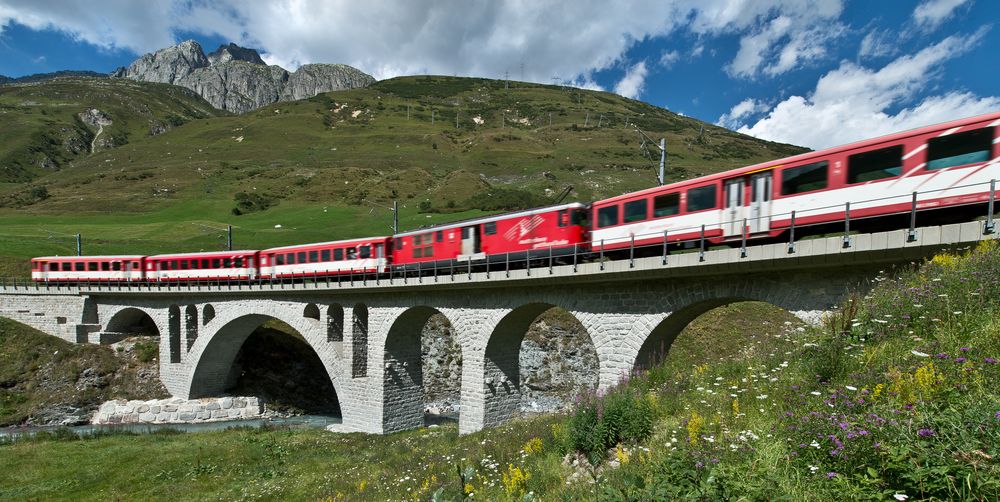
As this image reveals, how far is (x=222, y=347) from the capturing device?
3428cm

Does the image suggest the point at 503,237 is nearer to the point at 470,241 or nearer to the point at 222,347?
the point at 470,241

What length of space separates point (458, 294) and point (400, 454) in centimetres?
649

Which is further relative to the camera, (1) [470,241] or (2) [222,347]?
(2) [222,347]

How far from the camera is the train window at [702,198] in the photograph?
13.7 m

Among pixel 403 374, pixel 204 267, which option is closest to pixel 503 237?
pixel 403 374

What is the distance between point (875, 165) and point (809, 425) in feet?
27.6

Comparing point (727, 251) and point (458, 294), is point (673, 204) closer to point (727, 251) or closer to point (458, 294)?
point (727, 251)

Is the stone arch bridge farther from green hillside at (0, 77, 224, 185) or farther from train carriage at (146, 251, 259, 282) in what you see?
green hillside at (0, 77, 224, 185)

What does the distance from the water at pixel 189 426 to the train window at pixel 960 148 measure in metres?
29.7

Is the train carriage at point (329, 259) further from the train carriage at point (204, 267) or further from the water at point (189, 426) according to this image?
the water at point (189, 426)

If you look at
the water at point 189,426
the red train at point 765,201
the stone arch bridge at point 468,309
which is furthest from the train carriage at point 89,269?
the red train at point 765,201

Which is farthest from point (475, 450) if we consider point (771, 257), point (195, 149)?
point (195, 149)

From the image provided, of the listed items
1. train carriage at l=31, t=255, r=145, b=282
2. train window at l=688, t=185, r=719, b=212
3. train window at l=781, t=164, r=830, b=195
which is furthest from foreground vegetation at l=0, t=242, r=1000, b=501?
train carriage at l=31, t=255, r=145, b=282

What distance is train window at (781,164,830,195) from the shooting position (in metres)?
11.7
